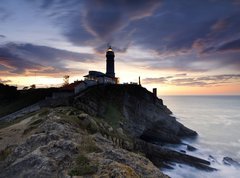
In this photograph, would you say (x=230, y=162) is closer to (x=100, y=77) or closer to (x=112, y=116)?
(x=112, y=116)

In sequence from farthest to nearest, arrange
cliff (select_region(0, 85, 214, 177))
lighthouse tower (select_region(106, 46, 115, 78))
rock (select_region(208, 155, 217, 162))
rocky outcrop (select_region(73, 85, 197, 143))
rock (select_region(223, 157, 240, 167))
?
1. lighthouse tower (select_region(106, 46, 115, 78))
2. rocky outcrop (select_region(73, 85, 197, 143))
3. rock (select_region(208, 155, 217, 162))
4. rock (select_region(223, 157, 240, 167))
5. cliff (select_region(0, 85, 214, 177))

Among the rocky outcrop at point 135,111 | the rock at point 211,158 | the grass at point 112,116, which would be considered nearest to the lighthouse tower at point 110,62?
the rocky outcrop at point 135,111

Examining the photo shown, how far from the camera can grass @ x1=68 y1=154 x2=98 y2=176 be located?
11297 mm

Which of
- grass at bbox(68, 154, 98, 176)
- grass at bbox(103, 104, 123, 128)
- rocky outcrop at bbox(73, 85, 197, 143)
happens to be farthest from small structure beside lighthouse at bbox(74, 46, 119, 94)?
grass at bbox(68, 154, 98, 176)

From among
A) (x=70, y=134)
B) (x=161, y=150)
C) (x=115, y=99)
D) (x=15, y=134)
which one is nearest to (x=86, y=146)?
(x=70, y=134)

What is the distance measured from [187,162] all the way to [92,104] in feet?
79.0

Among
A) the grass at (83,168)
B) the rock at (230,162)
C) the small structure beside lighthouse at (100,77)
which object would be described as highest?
the small structure beside lighthouse at (100,77)

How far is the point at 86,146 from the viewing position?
15219 mm

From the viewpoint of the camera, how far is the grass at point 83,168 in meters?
11.3

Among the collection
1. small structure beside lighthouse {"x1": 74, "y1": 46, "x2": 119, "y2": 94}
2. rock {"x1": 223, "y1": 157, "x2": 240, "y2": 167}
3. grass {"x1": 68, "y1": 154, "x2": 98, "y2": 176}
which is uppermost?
small structure beside lighthouse {"x1": 74, "y1": 46, "x2": 119, "y2": 94}

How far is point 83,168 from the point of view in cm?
1165

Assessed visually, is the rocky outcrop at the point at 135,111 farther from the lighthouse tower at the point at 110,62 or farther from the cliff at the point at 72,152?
the lighthouse tower at the point at 110,62

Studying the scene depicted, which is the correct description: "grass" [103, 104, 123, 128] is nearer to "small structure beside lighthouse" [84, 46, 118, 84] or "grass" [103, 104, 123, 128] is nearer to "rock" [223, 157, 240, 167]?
"small structure beside lighthouse" [84, 46, 118, 84]

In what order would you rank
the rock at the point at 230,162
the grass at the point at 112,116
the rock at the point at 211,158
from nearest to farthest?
the rock at the point at 230,162 < the rock at the point at 211,158 < the grass at the point at 112,116
